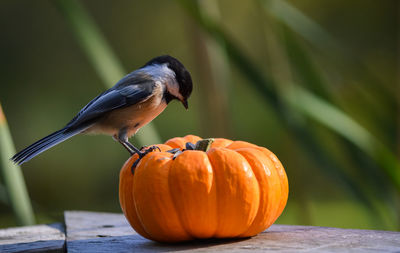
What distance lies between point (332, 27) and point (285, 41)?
395 cm

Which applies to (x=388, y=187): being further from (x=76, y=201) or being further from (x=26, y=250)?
(x=76, y=201)

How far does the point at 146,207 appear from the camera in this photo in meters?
1.24

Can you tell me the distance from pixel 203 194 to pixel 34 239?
0.58 metres

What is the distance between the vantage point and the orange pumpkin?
1221mm

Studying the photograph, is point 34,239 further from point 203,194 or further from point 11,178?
point 203,194

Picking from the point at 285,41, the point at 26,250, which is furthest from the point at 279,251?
the point at 285,41

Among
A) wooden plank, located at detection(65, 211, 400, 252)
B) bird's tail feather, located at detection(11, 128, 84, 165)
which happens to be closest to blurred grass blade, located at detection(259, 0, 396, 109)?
wooden plank, located at detection(65, 211, 400, 252)

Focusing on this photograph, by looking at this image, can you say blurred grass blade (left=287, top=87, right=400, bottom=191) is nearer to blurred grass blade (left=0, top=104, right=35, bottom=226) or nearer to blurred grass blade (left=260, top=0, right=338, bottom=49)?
blurred grass blade (left=260, top=0, right=338, bottom=49)

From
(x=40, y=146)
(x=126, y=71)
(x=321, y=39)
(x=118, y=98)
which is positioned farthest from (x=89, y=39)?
(x=126, y=71)

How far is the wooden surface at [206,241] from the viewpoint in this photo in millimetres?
1163

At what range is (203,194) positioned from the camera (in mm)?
1216

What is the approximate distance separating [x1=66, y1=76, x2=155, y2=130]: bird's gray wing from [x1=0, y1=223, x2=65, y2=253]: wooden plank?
0.34m

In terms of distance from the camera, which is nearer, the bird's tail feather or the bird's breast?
the bird's tail feather

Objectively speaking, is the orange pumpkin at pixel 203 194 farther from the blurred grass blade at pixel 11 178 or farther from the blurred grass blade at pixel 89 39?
the blurred grass blade at pixel 89 39
